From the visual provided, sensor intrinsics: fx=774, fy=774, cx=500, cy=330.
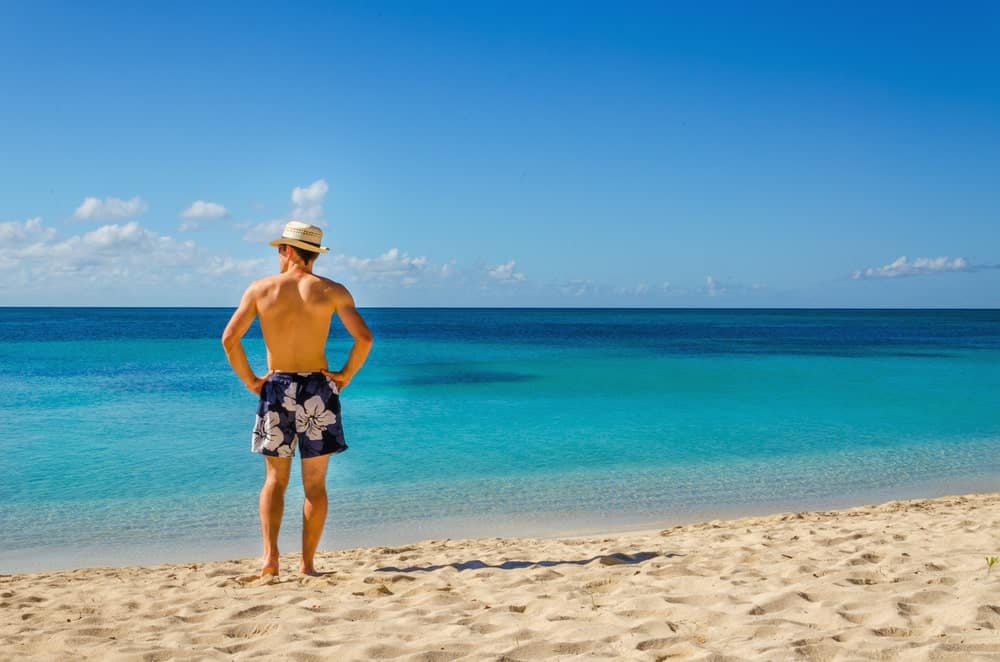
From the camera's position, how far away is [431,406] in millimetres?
16141

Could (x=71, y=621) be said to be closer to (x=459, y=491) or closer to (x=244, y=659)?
(x=244, y=659)

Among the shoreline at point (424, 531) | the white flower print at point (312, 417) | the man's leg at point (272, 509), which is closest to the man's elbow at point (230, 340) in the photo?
the white flower print at point (312, 417)

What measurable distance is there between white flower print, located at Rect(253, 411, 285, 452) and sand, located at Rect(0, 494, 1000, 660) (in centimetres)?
78

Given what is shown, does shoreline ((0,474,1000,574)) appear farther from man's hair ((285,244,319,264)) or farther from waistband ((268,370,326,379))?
man's hair ((285,244,319,264))

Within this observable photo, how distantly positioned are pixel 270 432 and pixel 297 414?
0.18m

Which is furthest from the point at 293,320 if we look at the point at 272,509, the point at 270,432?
the point at 272,509

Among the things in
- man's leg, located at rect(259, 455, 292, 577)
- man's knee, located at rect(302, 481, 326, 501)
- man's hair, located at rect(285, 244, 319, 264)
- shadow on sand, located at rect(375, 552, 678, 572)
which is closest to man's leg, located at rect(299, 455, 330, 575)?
man's knee, located at rect(302, 481, 326, 501)

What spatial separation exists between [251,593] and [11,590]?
1632 mm

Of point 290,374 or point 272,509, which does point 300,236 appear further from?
point 272,509

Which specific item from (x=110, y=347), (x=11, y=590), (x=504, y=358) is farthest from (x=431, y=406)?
(x=110, y=347)

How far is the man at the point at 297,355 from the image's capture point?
14.2 feet

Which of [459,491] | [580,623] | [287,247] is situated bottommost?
[459,491]

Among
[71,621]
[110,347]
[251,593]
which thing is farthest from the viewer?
[110,347]

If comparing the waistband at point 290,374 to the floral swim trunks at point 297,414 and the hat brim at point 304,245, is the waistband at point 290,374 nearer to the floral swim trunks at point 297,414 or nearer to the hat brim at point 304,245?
the floral swim trunks at point 297,414
